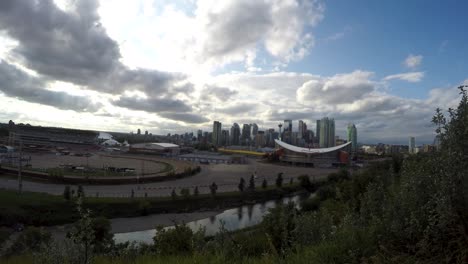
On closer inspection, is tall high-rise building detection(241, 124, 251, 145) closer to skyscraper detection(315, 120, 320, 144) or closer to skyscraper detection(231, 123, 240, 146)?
skyscraper detection(231, 123, 240, 146)

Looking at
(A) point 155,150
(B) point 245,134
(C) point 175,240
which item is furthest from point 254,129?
(C) point 175,240

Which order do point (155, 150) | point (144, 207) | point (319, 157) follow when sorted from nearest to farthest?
point (144, 207)
point (319, 157)
point (155, 150)

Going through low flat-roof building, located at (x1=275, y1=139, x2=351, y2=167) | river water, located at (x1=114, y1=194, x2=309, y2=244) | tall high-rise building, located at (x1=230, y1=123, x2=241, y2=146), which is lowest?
river water, located at (x1=114, y1=194, x2=309, y2=244)

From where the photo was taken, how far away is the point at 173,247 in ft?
17.2

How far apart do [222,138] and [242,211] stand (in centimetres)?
10519

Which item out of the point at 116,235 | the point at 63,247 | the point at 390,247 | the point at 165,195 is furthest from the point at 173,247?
the point at 165,195

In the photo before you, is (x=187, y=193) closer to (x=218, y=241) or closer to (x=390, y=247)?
(x=218, y=241)

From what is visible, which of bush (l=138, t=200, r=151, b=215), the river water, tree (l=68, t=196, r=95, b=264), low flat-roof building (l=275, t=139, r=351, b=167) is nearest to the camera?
tree (l=68, t=196, r=95, b=264)

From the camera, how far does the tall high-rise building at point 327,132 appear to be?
10694 centimetres

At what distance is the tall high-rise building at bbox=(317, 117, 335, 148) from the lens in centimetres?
10694

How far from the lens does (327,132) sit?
4227 inches

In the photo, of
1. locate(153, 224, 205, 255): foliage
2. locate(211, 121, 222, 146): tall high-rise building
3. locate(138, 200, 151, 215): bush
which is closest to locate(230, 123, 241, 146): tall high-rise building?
locate(211, 121, 222, 146): tall high-rise building

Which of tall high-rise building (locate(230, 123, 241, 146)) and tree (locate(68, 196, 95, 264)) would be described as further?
tall high-rise building (locate(230, 123, 241, 146))

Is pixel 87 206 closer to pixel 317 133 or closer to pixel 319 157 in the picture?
pixel 319 157
